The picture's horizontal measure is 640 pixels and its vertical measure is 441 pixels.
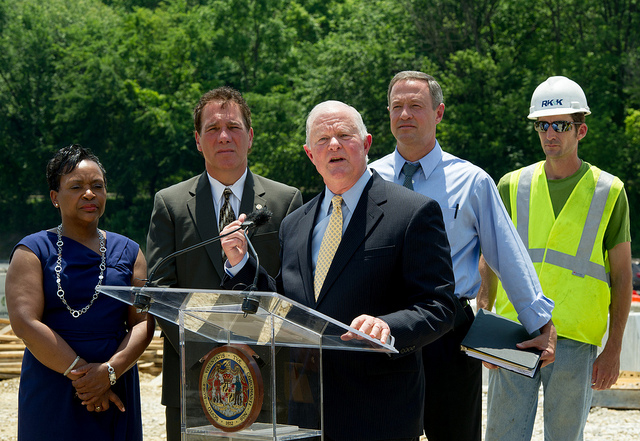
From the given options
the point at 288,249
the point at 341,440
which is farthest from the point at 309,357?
the point at 288,249

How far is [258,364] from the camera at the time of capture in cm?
259

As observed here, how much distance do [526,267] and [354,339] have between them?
1.41 meters

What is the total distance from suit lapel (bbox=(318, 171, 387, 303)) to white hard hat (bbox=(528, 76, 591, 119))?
169 centimetres

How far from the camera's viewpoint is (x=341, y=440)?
9.63 feet

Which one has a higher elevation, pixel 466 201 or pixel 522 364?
pixel 466 201

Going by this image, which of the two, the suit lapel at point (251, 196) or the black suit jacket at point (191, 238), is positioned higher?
the suit lapel at point (251, 196)

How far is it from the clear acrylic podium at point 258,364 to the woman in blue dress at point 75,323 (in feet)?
3.79

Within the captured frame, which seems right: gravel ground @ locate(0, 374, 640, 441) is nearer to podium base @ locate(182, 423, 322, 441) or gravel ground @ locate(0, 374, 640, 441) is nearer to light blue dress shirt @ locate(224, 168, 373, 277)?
light blue dress shirt @ locate(224, 168, 373, 277)

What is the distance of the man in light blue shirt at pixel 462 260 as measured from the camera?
3744mm

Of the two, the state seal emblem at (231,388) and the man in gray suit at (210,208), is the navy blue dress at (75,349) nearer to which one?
the man in gray suit at (210,208)

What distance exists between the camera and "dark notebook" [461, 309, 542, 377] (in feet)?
11.1

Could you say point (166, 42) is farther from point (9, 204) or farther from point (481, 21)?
point (481, 21)

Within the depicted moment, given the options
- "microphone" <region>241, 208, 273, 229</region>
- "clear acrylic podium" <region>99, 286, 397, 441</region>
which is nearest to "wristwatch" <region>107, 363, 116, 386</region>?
"clear acrylic podium" <region>99, 286, 397, 441</region>

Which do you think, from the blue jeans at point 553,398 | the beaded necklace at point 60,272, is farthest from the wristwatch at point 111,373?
the blue jeans at point 553,398
